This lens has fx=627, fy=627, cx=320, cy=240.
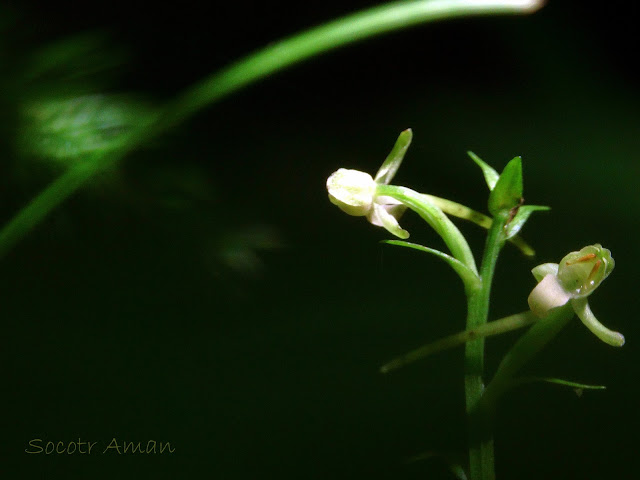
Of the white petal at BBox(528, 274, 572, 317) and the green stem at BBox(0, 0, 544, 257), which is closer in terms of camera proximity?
the white petal at BBox(528, 274, 572, 317)

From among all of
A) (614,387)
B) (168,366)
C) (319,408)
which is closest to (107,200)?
(168,366)

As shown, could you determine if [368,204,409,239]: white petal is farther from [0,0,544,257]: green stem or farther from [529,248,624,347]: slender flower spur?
[0,0,544,257]: green stem

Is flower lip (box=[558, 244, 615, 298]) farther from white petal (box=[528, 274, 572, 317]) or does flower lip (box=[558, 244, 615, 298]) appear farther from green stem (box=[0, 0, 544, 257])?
green stem (box=[0, 0, 544, 257])

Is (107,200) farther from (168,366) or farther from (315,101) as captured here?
(315,101)

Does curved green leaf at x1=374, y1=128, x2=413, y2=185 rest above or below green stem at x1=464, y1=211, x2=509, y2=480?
above

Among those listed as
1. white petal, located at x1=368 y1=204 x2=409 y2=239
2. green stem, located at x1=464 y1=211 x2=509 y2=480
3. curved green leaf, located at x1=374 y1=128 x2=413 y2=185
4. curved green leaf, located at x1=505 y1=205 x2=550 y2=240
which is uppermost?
curved green leaf, located at x1=374 y1=128 x2=413 y2=185

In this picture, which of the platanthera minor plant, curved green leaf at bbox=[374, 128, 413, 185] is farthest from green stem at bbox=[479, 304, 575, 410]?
curved green leaf at bbox=[374, 128, 413, 185]
